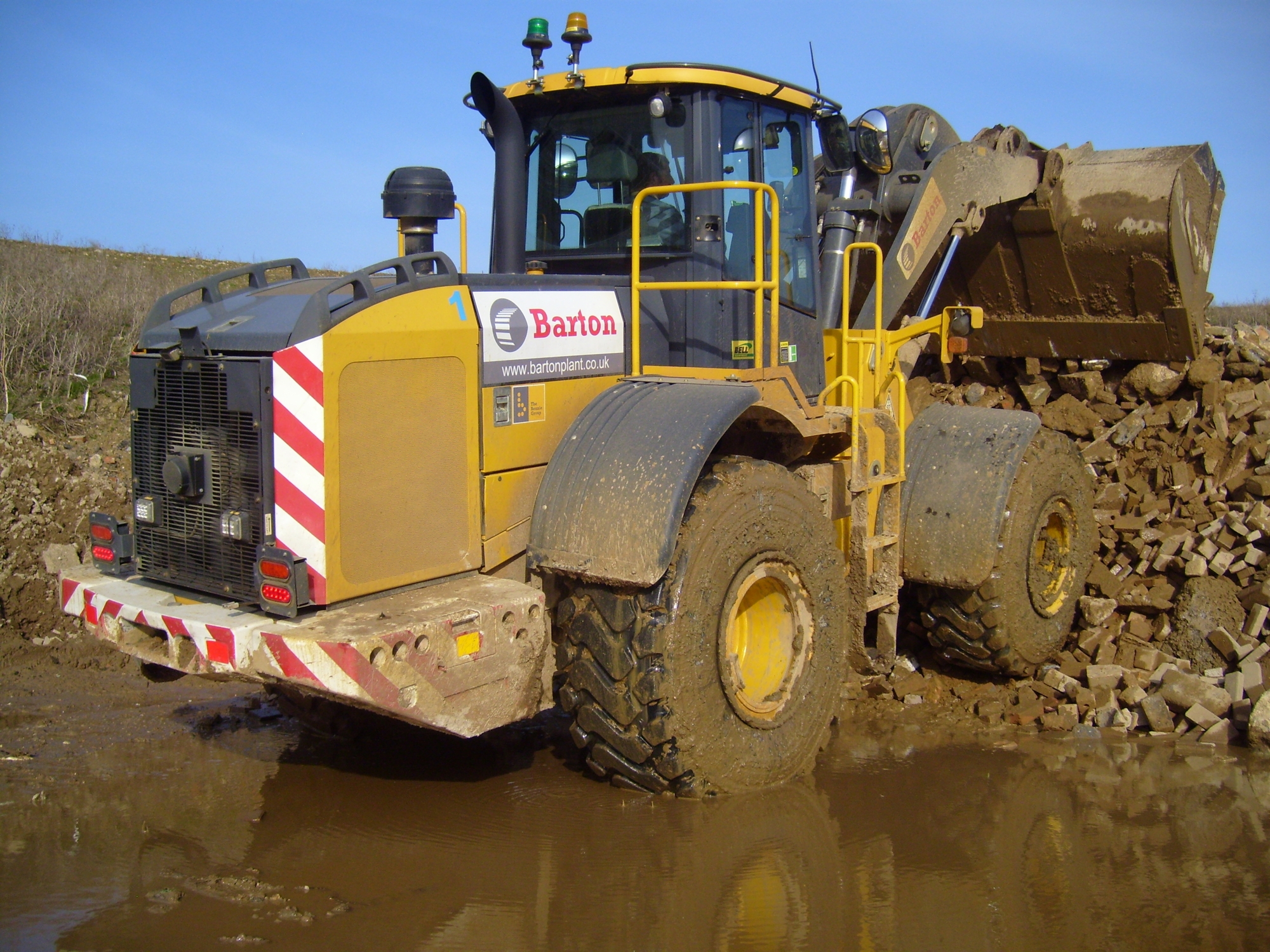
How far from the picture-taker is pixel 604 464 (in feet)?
13.3

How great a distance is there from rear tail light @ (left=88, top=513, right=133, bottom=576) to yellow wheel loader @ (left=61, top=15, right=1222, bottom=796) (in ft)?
0.04

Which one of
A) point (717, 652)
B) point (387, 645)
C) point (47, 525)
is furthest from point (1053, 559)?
point (47, 525)

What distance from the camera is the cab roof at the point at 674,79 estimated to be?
463cm

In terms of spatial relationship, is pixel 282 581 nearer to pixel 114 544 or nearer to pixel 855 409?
pixel 114 544

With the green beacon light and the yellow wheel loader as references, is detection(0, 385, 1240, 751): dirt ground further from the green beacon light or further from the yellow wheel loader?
the green beacon light

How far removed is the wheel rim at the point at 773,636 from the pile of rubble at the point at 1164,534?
152cm

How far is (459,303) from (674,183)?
1307 millimetres

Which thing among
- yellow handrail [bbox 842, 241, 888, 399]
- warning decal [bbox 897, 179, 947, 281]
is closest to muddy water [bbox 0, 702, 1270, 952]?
yellow handrail [bbox 842, 241, 888, 399]

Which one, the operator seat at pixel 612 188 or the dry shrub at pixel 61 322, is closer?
the operator seat at pixel 612 188

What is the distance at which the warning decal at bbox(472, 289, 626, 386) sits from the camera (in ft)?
13.6

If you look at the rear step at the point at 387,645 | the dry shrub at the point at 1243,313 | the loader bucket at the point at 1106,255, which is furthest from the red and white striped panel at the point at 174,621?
the dry shrub at the point at 1243,313

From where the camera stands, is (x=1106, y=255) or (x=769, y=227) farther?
(x=1106, y=255)

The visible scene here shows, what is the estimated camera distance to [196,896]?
353 cm

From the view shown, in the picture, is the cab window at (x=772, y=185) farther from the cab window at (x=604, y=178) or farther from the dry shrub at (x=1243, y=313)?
the dry shrub at (x=1243, y=313)
